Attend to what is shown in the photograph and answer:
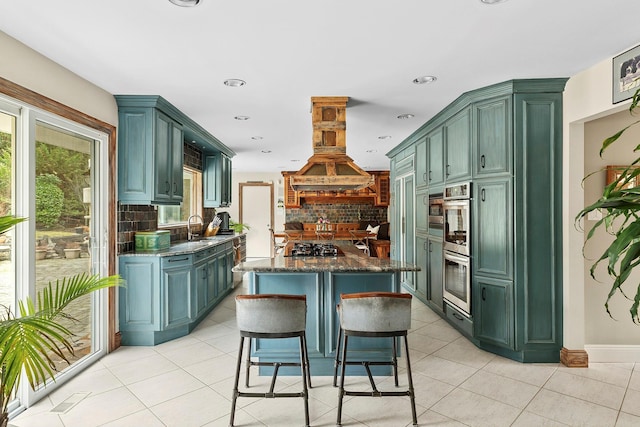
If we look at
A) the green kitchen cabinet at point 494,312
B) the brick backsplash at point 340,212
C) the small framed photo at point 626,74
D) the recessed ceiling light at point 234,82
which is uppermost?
the recessed ceiling light at point 234,82

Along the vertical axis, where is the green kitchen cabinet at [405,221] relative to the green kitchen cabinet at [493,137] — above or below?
below

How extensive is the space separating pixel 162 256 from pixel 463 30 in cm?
310

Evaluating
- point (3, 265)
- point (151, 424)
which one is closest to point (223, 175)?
point (3, 265)

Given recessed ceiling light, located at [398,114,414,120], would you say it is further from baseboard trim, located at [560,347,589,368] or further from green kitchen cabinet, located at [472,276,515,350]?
baseboard trim, located at [560,347,589,368]

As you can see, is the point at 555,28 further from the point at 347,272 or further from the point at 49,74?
the point at 49,74

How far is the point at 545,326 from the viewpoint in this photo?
2971 mm

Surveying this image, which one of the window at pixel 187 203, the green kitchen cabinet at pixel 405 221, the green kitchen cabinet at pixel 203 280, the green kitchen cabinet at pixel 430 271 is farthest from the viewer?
the green kitchen cabinet at pixel 405 221

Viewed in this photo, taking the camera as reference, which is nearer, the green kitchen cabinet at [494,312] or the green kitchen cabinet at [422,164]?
the green kitchen cabinet at [494,312]

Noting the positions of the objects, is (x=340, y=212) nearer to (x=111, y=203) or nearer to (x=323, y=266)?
(x=111, y=203)

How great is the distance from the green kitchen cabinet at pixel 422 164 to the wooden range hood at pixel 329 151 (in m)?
1.37

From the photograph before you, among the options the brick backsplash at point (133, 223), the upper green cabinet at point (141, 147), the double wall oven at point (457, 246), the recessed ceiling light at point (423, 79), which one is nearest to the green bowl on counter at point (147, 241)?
the brick backsplash at point (133, 223)

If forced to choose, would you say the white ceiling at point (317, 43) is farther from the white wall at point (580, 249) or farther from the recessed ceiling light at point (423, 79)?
the white wall at point (580, 249)

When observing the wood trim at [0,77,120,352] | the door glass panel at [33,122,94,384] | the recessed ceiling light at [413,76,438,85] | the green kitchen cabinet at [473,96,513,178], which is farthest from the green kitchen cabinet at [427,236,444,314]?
the door glass panel at [33,122,94,384]

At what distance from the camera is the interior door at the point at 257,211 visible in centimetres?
925
